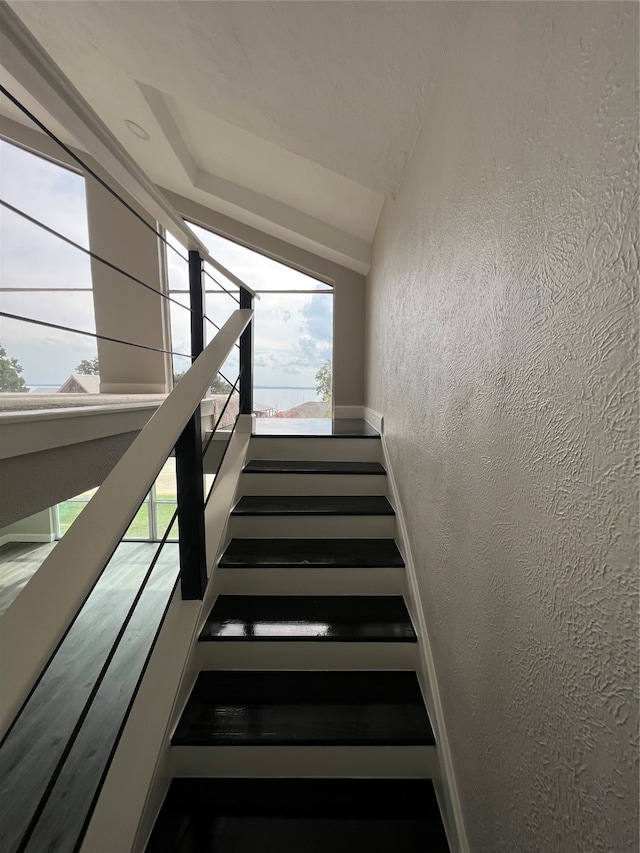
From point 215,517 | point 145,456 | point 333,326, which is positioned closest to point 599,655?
point 145,456

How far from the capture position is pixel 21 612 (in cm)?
58

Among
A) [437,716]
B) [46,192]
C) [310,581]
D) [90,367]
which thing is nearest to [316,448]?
[310,581]

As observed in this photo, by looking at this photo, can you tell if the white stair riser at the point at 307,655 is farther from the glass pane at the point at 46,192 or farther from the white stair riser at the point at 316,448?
the glass pane at the point at 46,192

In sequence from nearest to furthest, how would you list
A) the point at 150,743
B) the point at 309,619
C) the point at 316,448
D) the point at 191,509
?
the point at 150,743, the point at 191,509, the point at 309,619, the point at 316,448

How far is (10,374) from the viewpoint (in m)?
4.42

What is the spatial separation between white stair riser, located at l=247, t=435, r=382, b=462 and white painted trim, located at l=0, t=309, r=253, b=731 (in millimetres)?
1393

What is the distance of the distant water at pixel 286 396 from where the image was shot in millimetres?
4938

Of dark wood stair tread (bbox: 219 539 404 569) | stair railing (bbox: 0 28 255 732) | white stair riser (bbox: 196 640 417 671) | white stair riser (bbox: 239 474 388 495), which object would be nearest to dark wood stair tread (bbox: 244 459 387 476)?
white stair riser (bbox: 239 474 388 495)

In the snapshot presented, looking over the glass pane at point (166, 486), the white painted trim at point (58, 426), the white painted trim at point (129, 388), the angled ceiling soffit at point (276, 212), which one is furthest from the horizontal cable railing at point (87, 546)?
the glass pane at point (166, 486)

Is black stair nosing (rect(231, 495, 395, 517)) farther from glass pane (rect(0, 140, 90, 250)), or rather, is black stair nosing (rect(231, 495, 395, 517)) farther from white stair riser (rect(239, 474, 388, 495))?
glass pane (rect(0, 140, 90, 250))

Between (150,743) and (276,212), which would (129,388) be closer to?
(276,212)

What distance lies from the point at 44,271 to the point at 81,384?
1.28m

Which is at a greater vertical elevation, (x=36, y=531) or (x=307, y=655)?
(x=307, y=655)

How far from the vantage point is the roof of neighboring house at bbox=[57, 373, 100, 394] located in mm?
4957
